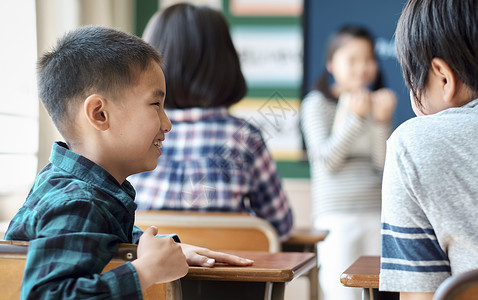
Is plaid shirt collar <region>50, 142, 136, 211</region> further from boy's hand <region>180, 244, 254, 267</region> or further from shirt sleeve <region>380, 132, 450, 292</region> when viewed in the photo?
shirt sleeve <region>380, 132, 450, 292</region>

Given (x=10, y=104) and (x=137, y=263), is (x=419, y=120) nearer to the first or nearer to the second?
(x=137, y=263)

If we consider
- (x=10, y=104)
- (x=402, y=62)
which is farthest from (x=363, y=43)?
(x=402, y=62)

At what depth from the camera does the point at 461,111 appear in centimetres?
94

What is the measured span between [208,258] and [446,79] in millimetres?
513

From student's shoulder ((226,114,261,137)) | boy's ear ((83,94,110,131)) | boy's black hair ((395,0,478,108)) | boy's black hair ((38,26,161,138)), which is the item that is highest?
boy's black hair ((395,0,478,108))

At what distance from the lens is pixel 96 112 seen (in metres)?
1.04

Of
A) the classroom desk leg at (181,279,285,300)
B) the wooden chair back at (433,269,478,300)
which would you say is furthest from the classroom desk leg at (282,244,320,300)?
the wooden chair back at (433,269,478,300)

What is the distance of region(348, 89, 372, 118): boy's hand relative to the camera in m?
2.65

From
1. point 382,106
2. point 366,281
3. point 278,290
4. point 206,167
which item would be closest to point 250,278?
point 278,290

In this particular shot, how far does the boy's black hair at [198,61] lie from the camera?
1821mm

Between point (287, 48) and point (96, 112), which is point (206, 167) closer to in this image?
point (96, 112)

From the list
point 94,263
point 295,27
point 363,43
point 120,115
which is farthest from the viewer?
point 295,27

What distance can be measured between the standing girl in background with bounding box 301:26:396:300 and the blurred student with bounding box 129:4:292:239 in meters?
0.79

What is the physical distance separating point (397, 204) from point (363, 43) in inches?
82.9
